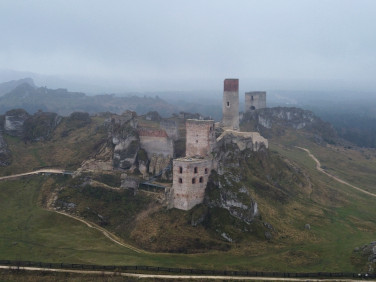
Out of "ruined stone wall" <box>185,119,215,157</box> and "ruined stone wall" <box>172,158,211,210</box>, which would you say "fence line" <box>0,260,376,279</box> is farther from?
"ruined stone wall" <box>185,119,215,157</box>

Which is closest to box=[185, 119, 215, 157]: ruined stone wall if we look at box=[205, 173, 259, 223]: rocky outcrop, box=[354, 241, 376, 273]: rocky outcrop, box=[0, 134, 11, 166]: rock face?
box=[205, 173, 259, 223]: rocky outcrop

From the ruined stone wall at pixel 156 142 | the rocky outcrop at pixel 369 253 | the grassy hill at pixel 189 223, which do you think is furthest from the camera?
the ruined stone wall at pixel 156 142

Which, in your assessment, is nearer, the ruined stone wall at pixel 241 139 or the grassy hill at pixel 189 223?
the grassy hill at pixel 189 223

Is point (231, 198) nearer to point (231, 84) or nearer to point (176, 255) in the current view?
point (176, 255)

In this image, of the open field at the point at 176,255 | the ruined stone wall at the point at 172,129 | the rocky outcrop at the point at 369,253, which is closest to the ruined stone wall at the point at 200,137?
the ruined stone wall at the point at 172,129

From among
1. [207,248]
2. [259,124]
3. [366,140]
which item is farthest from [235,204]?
[366,140]

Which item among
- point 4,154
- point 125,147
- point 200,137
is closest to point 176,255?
point 200,137

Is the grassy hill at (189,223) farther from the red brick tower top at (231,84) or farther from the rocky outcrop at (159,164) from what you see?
the red brick tower top at (231,84)

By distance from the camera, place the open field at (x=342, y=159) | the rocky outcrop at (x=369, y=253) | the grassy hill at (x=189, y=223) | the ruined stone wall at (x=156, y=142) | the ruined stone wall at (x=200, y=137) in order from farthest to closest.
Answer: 1. the open field at (x=342, y=159)
2. the ruined stone wall at (x=156, y=142)
3. the ruined stone wall at (x=200, y=137)
4. the grassy hill at (x=189, y=223)
5. the rocky outcrop at (x=369, y=253)
